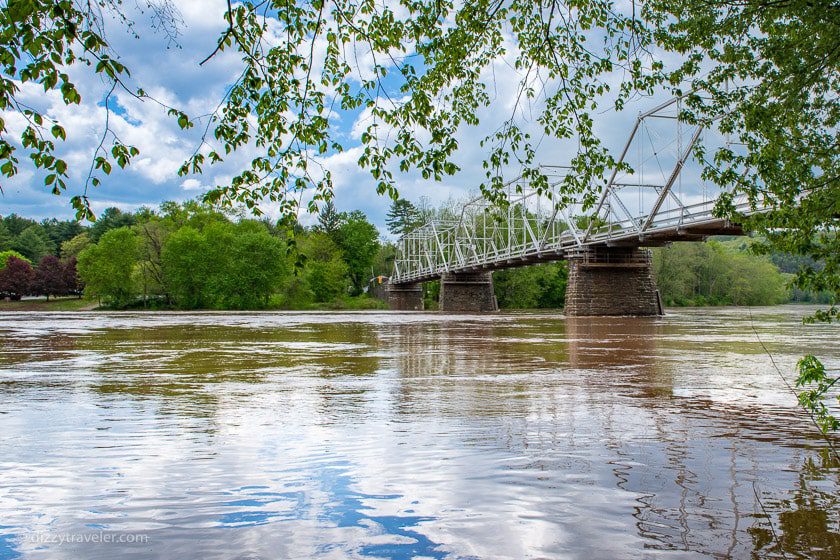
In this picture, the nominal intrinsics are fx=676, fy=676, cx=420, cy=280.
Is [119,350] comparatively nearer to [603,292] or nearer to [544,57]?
[544,57]

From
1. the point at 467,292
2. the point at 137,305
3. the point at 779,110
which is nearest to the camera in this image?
the point at 779,110

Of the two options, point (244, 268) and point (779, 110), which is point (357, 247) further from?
point (779, 110)

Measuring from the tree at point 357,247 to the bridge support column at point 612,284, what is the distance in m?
67.1

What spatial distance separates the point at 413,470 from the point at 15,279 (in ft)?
392

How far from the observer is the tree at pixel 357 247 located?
11631cm

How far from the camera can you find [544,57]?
24.9 ft

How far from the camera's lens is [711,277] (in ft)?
356

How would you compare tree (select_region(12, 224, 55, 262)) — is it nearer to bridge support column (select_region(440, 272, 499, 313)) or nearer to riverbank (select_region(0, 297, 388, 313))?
riverbank (select_region(0, 297, 388, 313))

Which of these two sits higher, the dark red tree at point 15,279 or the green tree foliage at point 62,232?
the green tree foliage at point 62,232

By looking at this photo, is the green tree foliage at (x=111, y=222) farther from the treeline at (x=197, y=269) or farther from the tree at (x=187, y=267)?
the tree at (x=187, y=267)

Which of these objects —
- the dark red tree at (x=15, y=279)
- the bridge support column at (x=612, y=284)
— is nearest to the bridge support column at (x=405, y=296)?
the dark red tree at (x=15, y=279)

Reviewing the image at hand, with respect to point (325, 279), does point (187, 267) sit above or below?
above

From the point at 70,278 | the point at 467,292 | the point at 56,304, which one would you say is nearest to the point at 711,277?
the point at 467,292

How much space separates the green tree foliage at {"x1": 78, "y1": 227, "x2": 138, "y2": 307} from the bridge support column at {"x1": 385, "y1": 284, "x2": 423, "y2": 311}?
1557 inches
